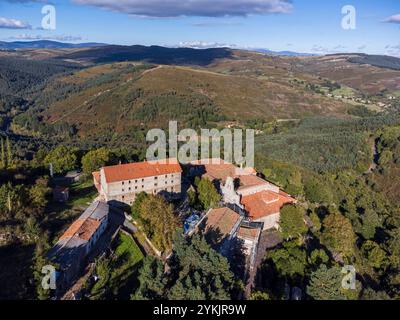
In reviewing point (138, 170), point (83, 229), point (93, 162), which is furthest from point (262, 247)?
point (93, 162)

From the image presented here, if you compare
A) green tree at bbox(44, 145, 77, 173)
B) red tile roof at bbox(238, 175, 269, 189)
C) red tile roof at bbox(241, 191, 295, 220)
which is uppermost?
green tree at bbox(44, 145, 77, 173)

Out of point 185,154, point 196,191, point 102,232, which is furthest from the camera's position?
point 185,154

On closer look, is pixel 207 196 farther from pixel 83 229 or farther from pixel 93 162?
pixel 93 162

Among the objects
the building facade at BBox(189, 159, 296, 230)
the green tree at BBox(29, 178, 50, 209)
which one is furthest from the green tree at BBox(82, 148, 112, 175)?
the building facade at BBox(189, 159, 296, 230)

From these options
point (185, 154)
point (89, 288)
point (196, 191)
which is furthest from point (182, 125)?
point (89, 288)

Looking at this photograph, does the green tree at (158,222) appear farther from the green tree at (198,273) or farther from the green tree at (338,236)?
the green tree at (338,236)

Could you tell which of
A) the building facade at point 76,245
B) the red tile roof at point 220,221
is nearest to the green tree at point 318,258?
the red tile roof at point 220,221

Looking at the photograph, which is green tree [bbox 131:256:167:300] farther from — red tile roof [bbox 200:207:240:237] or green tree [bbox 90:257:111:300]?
red tile roof [bbox 200:207:240:237]
